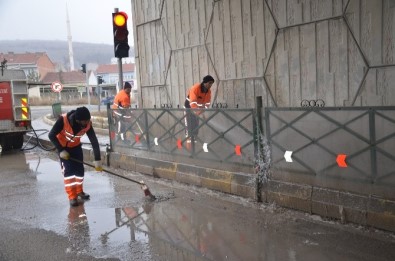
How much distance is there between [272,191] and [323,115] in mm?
1261

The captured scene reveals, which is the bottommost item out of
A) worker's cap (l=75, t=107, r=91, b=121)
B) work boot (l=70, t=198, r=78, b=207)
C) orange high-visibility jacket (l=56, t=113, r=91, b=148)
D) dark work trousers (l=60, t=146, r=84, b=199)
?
work boot (l=70, t=198, r=78, b=207)

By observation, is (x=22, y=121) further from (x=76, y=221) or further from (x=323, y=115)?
(x=323, y=115)

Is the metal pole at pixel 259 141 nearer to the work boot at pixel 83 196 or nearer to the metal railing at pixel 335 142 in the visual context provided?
the metal railing at pixel 335 142

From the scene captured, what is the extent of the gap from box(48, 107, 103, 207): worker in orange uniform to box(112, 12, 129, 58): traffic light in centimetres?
299

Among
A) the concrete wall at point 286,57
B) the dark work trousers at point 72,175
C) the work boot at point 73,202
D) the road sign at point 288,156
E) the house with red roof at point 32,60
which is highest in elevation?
the house with red roof at point 32,60

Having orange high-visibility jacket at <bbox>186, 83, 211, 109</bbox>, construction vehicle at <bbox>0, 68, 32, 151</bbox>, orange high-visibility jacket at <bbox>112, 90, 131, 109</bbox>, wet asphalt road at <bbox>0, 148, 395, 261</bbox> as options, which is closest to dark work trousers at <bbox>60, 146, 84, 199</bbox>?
wet asphalt road at <bbox>0, 148, 395, 261</bbox>

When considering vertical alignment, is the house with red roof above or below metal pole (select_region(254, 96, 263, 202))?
above

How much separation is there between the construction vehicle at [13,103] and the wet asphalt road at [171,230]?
5480mm

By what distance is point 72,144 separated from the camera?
666 cm

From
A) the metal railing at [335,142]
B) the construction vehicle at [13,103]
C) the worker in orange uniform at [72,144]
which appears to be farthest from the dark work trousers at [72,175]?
the construction vehicle at [13,103]

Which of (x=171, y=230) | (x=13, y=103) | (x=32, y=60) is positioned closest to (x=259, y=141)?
(x=171, y=230)

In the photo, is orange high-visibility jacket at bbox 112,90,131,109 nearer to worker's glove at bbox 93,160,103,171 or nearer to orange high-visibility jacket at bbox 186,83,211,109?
orange high-visibility jacket at bbox 186,83,211,109

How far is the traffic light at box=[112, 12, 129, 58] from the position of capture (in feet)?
29.8

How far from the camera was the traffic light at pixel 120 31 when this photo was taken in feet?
29.8
